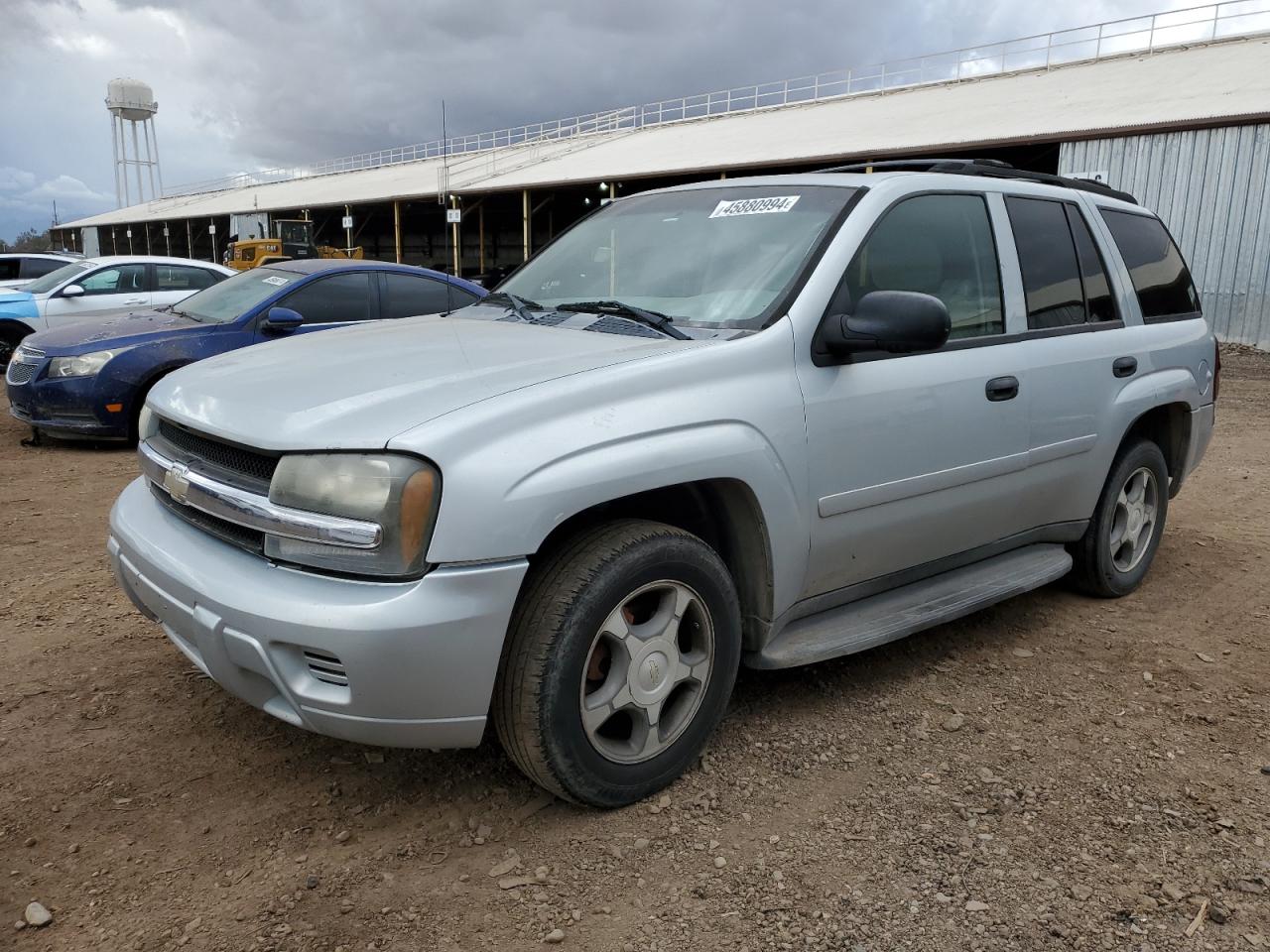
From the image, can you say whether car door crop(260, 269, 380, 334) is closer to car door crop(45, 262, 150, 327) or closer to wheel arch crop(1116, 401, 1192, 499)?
car door crop(45, 262, 150, 327)

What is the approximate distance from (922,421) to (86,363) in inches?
250

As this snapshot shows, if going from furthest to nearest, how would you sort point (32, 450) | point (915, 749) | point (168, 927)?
point (32, 450), point (915, 749), point (168, 927)

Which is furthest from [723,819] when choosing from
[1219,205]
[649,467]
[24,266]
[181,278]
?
[1219,205]

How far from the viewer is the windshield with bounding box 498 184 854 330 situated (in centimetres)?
297

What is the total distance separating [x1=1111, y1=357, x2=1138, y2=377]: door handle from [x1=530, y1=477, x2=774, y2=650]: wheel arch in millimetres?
2021

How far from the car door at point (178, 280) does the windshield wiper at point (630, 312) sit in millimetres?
8961

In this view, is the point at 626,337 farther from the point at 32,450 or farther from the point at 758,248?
the point at 32,450

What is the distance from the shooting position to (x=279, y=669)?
221 centimetres

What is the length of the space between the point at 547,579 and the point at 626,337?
872 mm

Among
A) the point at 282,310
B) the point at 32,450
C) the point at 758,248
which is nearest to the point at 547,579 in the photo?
the point at 758,248

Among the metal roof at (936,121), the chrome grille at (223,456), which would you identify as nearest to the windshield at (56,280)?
the chrome grille at (223,456)

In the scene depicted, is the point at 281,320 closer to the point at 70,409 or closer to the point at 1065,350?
the point at 70,409

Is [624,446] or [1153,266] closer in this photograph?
[624,446]

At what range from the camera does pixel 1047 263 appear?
3717 millimetres
